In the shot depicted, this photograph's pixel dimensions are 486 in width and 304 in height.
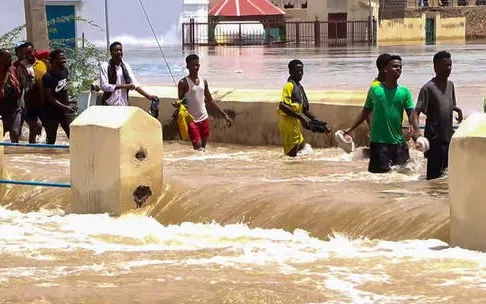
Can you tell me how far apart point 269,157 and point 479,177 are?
20.8ft

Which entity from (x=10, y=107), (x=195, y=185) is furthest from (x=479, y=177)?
(x=10, y=107)

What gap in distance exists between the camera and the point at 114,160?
10125 millimetres

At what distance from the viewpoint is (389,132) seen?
10.5m

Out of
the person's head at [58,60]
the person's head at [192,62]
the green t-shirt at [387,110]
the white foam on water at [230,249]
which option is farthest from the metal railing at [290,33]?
the white foam on water at [230,249]

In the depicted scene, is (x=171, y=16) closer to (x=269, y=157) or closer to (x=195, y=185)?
(x=269, y=157)

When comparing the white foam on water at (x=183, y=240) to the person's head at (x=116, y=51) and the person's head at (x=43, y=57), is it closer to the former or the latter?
the person's head at (x=116, y=51)

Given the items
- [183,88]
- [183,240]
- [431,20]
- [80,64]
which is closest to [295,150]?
[183,88]

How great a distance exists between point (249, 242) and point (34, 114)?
627 centimetres

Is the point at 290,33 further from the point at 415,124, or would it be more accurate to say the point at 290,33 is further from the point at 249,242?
the point at 249,242

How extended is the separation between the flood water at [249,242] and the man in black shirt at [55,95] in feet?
4.79

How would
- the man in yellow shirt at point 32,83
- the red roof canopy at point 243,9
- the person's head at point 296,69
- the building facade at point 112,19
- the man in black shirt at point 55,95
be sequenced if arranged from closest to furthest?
the person's head at point 296,69, the man in black shirt at point 55,95, the man in yellow shirt at point 32,83, the building facade at point 112,19, the red roof canopy at point 243,9

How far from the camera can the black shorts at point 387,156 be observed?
10.6 meters

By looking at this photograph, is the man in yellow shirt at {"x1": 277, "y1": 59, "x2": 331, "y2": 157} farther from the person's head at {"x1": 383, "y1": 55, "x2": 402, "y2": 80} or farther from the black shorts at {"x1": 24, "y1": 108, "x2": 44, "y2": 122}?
the black shorts at {"x1": 24, "y1": 108, "x2": 44, "y2": 122}

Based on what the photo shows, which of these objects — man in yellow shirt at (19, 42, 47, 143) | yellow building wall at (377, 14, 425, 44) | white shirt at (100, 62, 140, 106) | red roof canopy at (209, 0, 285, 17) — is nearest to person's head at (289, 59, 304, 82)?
white shirt at (100, 62, 140, 106)
